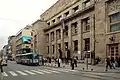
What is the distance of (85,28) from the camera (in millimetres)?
47281

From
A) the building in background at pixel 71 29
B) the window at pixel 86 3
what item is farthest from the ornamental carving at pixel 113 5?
the window at pixel 86 3

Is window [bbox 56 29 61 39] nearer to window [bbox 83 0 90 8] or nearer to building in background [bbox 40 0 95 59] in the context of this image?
building in background [bbox 40 0 95 59]

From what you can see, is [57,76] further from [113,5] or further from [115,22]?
[113,5]

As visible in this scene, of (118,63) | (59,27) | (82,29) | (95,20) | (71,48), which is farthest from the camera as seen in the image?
(59,27)

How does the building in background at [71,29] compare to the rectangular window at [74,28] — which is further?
the rectangular window at [74,28]

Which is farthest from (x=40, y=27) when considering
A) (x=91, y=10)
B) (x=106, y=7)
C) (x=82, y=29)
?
(x=106, y=7)

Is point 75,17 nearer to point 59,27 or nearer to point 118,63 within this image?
point 59,27

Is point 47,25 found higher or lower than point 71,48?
higher

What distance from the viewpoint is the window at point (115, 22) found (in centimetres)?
3457

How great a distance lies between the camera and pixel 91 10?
4344cm

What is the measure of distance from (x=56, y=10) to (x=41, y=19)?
13629 mm

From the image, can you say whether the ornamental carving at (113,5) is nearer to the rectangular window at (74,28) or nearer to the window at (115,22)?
the window at (115,22)

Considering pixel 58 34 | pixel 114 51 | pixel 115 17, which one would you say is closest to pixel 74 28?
pixel 58 34

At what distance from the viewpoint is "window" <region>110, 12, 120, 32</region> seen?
3457cm
